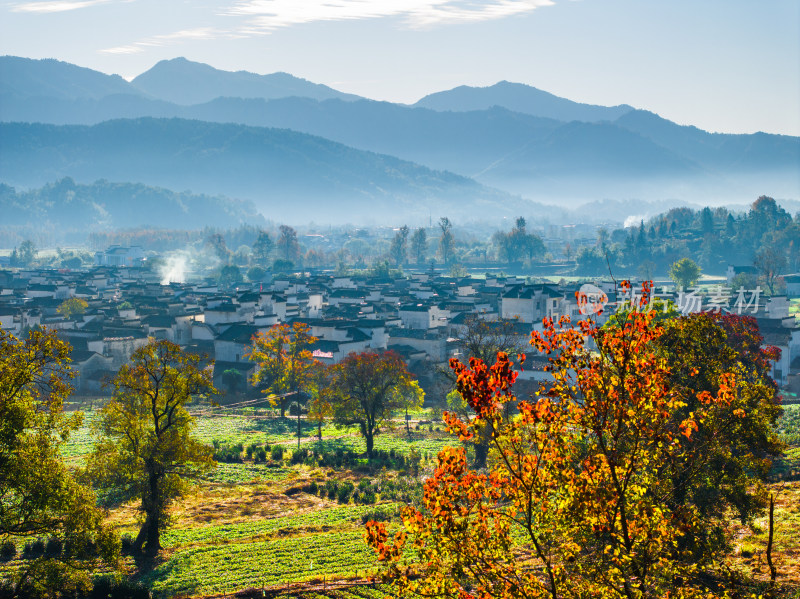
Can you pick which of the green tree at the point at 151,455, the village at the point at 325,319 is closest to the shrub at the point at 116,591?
the green tree at the point at 151,455

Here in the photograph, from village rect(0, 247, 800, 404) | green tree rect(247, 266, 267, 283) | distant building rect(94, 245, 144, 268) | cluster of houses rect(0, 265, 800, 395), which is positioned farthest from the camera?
distant building rect(94, 245, 144, 268)

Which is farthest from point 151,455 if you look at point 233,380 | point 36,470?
point 233,380

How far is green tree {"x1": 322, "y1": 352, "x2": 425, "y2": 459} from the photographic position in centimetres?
4738

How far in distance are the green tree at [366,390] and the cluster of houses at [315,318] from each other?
10.2 meters

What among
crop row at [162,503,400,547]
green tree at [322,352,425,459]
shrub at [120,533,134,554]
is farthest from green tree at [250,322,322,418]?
shrub at [120,533,134,554]

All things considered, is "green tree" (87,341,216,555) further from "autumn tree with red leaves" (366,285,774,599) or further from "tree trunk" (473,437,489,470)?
"autumn tree with red leaves" (366,285,774,599)

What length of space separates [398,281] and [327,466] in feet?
276

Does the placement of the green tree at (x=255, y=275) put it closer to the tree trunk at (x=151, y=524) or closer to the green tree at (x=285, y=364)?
the green tree at (x=285, y=364)

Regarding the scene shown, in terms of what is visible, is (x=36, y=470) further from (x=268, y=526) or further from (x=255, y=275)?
(x=255, y=275)

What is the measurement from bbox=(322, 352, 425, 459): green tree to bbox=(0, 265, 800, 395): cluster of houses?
1021 cm

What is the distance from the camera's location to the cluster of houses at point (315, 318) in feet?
227

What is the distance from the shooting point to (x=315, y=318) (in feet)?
286

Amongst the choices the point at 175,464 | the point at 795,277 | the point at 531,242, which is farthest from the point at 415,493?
the point at 531,242

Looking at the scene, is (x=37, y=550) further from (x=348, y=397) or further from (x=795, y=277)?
(x=795, y=277)
